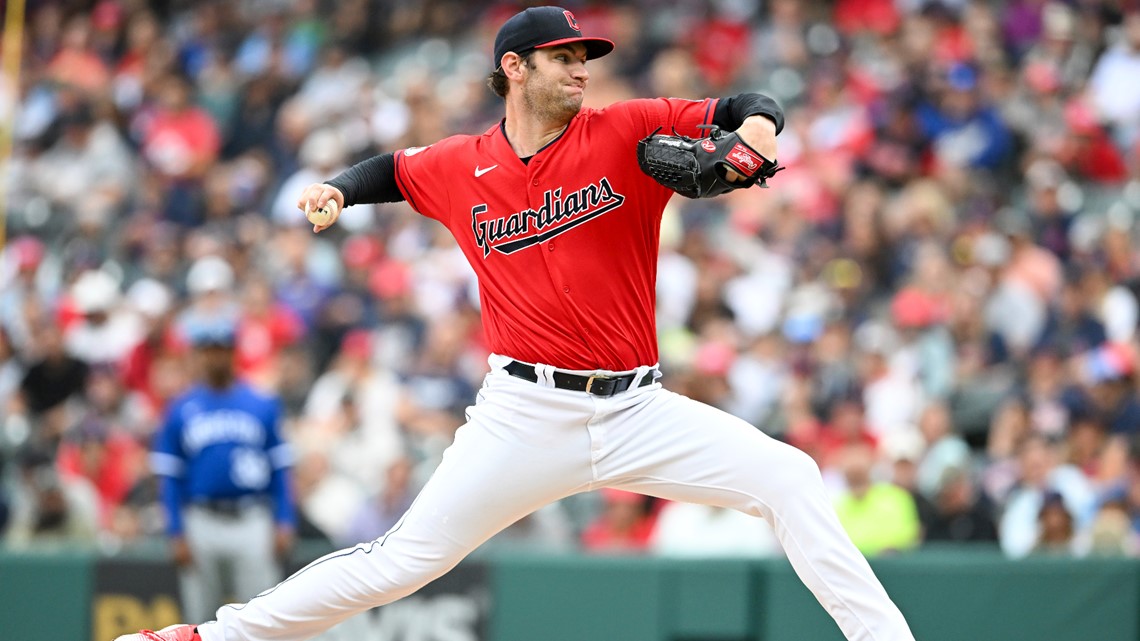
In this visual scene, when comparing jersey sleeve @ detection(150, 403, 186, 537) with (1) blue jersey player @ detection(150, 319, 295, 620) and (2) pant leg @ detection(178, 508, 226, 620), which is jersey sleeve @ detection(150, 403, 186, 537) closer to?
(1) blue jersey player @ detection(150, 319, 295, 620)

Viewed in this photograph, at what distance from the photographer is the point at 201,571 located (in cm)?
800

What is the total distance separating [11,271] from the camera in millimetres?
13820

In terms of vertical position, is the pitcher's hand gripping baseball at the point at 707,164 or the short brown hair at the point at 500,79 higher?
the short brown hair at the point at 500,79

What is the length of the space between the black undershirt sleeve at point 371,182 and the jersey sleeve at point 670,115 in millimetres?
889

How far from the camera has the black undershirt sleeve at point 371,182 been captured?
17.0 ft

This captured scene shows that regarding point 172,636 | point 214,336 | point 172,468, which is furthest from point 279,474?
point 172,636

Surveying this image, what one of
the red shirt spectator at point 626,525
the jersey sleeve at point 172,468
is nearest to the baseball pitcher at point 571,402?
the jersey sleeve at point 172,468

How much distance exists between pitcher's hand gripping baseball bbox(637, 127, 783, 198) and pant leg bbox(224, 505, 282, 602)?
4.16 metres

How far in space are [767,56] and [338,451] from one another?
5.31m

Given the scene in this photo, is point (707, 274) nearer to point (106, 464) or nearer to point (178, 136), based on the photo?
point (106, 464)

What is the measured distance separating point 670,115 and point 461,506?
1.43 metres

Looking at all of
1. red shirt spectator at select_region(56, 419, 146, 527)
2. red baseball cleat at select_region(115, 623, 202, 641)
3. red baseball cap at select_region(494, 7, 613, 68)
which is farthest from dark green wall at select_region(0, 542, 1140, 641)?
red shirt spectator at select_region(56, 419, 146, 527)

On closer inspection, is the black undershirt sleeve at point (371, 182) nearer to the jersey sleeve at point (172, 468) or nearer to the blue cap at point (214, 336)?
the blue cap at point (214, 336)

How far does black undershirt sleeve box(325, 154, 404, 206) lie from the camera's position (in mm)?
5195
